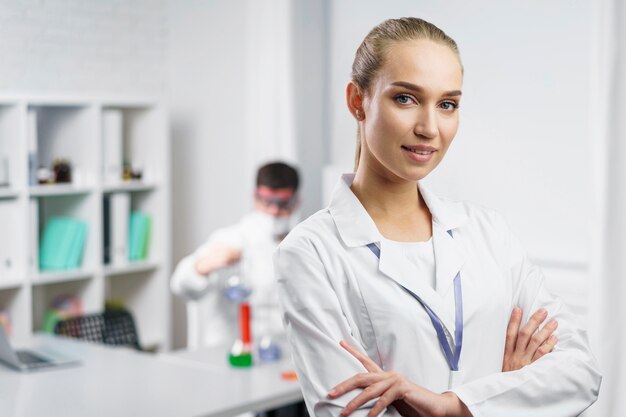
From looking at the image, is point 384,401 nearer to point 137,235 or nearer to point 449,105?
point 449,105

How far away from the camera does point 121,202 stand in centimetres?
411

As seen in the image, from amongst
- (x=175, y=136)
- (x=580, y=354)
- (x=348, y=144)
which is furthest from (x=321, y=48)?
(x=175, y=136)

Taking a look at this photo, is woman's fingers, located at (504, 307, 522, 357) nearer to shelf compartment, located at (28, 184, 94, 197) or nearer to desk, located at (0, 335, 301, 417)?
desk, located at (0, 335, 301, 417)

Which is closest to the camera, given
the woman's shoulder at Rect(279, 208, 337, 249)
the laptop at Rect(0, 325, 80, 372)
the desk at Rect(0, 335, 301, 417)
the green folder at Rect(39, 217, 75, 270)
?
the woman's shoulder at Rect(279, 208, 337, 249)

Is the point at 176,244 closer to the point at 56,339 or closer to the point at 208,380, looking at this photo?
the point at 56,339

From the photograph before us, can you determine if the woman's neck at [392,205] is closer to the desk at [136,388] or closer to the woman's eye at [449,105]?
the woman's eye at [449,105]

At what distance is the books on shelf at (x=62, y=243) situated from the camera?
12.3ft

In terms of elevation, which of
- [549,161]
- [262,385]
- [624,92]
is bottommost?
[262,385]

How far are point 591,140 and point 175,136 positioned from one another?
10.5 ft

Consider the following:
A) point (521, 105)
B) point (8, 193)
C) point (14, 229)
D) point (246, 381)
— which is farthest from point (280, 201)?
point (521, 105)

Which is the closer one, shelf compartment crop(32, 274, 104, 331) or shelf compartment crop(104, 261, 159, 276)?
shelf compartment crop(32, 274, 104, 331)

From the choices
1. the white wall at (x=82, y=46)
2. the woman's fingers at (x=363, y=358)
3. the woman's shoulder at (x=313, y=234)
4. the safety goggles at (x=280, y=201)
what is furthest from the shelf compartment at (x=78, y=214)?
the woman's fingers at (x=363, y=358)

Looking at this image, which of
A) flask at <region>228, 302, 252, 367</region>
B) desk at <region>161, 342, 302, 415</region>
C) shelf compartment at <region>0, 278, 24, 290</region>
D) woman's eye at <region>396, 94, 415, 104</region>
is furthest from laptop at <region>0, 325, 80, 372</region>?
woman's eye at <region>396, 94, 415, 104</region>

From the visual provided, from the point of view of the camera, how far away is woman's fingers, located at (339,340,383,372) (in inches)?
54.2
